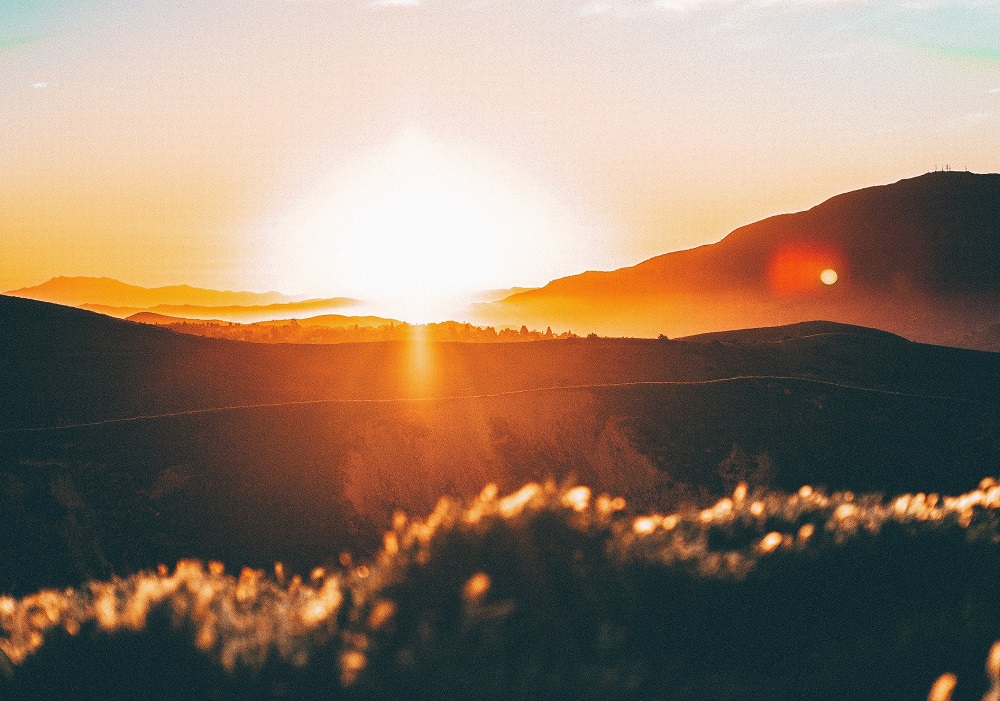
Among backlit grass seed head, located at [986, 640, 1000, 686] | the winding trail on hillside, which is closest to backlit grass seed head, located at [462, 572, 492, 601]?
backlit grass seed head, located at [986, 640, 1000, 686]

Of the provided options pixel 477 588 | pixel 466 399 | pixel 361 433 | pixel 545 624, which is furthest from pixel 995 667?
pixel 466 399

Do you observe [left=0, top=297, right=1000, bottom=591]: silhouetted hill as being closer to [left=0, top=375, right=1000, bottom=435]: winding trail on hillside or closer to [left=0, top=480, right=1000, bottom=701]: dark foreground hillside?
[left=0, top=375, right=1000, bottom=435]: winding trail on hillside

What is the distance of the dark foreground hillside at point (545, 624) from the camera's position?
23.9ft

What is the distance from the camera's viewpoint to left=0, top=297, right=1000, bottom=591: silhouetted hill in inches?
944

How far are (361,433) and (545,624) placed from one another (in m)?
22.1

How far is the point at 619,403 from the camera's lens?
110 ft

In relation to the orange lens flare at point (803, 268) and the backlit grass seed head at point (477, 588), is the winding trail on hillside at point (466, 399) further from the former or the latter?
the orange lens flare at point (803, 268)

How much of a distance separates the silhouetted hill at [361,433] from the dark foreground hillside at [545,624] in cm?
1491

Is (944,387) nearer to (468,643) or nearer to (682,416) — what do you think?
(682,416)

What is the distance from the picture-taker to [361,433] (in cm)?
2930

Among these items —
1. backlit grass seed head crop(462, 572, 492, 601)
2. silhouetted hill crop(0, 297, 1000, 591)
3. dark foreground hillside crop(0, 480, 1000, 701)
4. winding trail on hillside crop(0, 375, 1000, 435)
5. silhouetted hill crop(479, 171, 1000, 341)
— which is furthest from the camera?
silhouetted hill crop(479, 171, 1000, 341)

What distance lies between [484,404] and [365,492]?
6.96 m

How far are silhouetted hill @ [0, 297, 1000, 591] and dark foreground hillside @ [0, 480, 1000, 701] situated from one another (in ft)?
→ 48.9

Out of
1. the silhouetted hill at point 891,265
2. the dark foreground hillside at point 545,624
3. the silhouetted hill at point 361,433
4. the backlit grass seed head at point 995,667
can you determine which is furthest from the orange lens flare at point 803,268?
the backlit grass seed head at point 995,667
